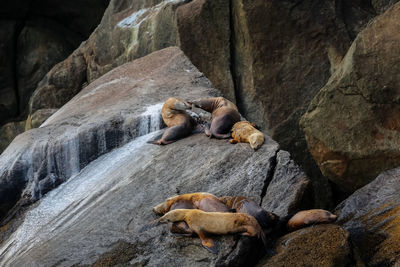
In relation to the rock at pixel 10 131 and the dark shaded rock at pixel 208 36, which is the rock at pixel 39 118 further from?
the rock at pixel 10 131

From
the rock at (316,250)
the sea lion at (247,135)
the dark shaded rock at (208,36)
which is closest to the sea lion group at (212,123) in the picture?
the sea lion at (247,135)

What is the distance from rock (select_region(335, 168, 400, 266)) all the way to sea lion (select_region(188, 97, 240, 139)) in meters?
1.80

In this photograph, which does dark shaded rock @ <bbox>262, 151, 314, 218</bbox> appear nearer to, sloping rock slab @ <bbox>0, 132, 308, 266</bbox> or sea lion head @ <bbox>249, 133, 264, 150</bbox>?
sloping rock slab @ <bbox>0, 132, 308, 266</bbox>

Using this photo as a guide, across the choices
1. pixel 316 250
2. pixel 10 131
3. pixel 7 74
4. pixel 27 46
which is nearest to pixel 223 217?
pixel 316 250

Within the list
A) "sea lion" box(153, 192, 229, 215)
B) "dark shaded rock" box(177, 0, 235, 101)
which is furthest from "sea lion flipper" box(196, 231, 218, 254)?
"dark shaded rock" box(177, 0, 235, 101)

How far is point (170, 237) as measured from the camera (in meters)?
5.14

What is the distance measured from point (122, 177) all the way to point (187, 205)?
1539 millimetres

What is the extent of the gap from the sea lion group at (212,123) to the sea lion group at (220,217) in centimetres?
123

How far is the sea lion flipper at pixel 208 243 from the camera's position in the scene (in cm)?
477

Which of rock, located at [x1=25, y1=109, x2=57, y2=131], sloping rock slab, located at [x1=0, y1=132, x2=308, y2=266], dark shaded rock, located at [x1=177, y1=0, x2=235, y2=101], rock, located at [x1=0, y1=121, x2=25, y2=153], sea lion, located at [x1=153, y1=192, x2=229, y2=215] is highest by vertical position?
dark shaded rock, located at [x1=177, y1=0, x2=235, y2=101]

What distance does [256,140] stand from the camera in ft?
21.3

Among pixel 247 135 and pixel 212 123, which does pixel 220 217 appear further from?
pixel 212 123

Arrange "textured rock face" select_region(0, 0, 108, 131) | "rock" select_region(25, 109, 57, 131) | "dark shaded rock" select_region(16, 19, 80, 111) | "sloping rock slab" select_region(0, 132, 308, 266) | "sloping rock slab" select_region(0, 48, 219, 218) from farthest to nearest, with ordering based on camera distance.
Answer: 1. "dark shaded rock" select_region(16, 19, 80, 111)
2. "textured rock face" select_region(0, 0, 108, 131)
3. "rock" select_region(25, 109, 57, 131)
4. "sloping rock slab" select_region(0, 48, 219, 218)
5. "sloping rock slab" select_region(0, 132, 308, 266)

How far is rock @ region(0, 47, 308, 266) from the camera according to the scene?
516 centimetres
